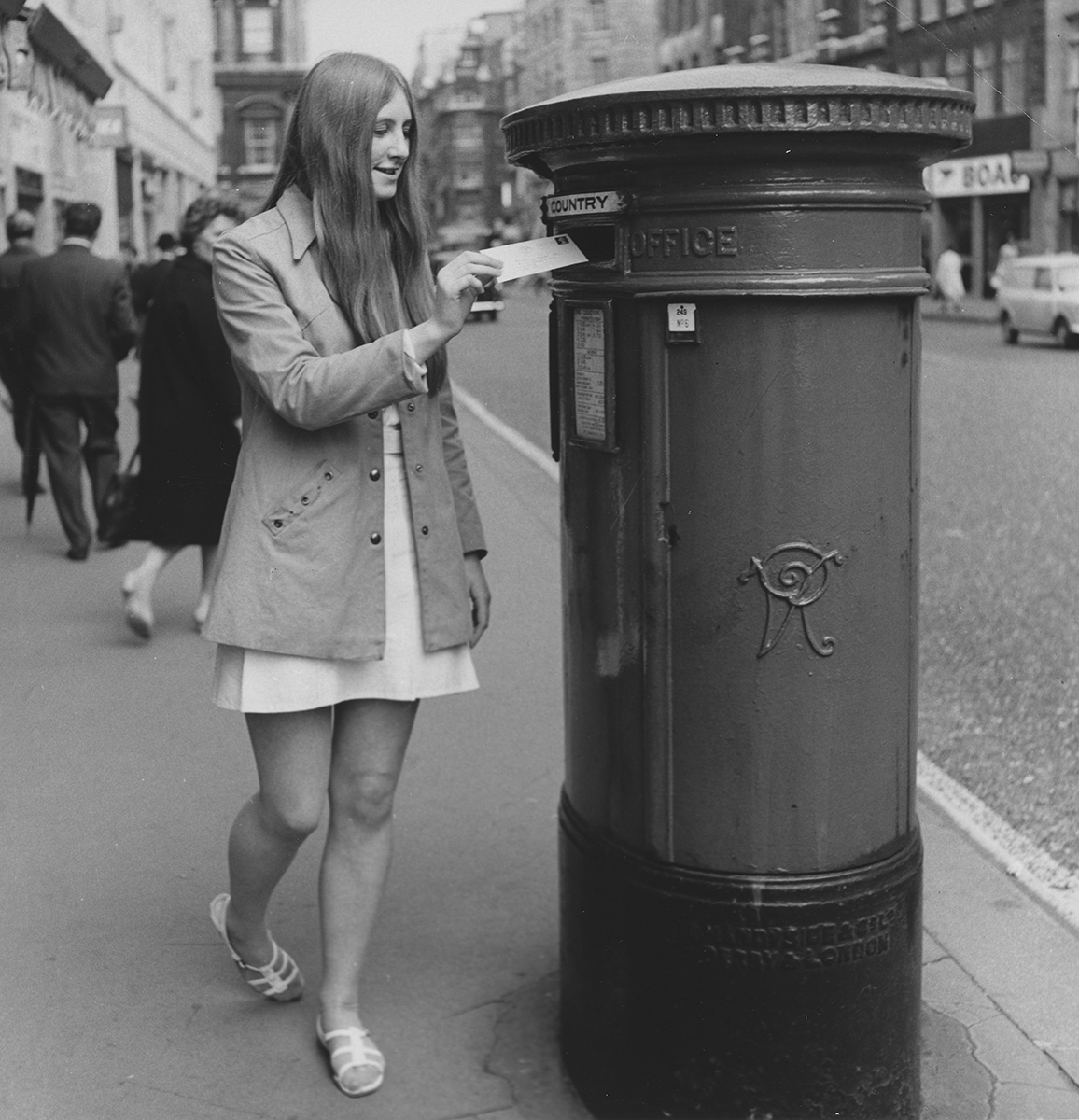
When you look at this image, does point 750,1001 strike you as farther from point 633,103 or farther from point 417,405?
point 633,103

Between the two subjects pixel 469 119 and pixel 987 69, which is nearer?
pixel 987 69

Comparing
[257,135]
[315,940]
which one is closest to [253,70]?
[257,135]

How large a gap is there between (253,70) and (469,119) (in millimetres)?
51119

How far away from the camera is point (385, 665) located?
3.07 meters

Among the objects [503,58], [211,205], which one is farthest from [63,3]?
[503,58]

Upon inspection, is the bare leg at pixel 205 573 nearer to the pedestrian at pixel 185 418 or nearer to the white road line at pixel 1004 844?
the pedestrian at pixel 185 418

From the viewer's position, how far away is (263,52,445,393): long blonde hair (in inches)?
114

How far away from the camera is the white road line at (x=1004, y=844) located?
4031 millimetres

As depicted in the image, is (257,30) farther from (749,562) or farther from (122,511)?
(749,562)

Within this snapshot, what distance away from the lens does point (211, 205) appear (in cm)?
668

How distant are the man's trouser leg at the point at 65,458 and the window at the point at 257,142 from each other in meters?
75.9

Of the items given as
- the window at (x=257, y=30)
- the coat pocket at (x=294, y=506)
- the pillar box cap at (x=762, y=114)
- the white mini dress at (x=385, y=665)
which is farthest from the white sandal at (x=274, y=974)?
the window at (x=257, y=30)

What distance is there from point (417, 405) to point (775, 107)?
2.85ft

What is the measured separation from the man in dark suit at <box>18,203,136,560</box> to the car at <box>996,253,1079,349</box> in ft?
62.2
